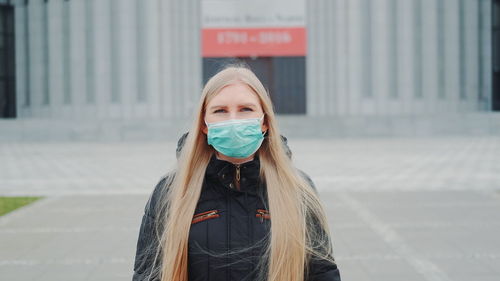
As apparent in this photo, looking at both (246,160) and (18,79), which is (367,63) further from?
(246,160)

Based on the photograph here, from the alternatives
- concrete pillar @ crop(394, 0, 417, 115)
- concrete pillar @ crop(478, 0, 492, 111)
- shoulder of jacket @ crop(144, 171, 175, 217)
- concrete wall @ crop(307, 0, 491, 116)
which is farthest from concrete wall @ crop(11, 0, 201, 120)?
shoulder of jacket @ crop(144, 171, 175, 217)

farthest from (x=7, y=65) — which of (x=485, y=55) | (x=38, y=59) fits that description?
(x=485, y=55)

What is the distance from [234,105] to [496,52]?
43209 mm

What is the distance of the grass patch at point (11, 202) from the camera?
9305 mm

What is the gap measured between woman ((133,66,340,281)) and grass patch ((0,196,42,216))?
7256mm

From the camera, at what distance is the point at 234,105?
2500mm

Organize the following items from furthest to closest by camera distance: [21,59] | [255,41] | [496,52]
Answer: [496,52]
[21,59]
[255,41]

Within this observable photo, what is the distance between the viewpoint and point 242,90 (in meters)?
2.48

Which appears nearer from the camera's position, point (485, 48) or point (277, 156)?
→ point (277, 156)

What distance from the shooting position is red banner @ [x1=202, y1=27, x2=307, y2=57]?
103 ft

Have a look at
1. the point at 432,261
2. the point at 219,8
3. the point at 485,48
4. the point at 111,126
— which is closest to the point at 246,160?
the point at 432,261

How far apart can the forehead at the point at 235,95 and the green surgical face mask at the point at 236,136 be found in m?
0.08

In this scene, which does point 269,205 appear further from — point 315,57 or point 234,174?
point 315,57

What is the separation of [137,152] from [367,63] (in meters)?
16.7
